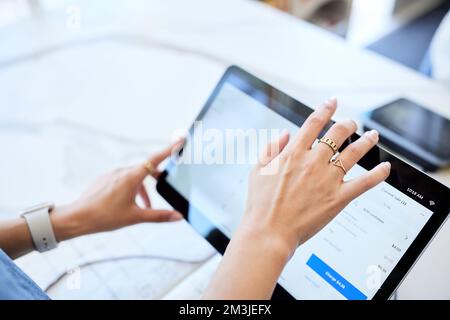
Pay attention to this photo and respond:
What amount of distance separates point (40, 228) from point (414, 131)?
67 cm

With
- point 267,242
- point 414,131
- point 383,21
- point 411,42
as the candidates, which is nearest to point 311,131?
point 267,242

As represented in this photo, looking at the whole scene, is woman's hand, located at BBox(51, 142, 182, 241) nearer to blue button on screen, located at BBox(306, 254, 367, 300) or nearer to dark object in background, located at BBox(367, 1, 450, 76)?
blue button on screen, located at BBox(306, 254, 367, 300)

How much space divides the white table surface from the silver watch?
114 mm

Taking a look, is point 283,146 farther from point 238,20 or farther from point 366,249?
point 238,20

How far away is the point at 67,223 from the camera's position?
613mm

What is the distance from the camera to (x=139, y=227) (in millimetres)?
691

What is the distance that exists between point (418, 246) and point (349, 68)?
0.61m

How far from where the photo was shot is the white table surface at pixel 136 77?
80 centimetres

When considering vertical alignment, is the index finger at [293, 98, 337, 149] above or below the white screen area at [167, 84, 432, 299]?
above

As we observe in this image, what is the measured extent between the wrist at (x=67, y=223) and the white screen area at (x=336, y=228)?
0.19m

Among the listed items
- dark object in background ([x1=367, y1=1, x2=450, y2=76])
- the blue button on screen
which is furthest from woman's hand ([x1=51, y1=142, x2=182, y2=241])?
dark object in background ([x1=367, y1=1, x2=450, y2=76])

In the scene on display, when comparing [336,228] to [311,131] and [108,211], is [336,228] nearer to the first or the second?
[311,131]

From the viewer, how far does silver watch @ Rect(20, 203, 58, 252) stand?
0.60 meters
